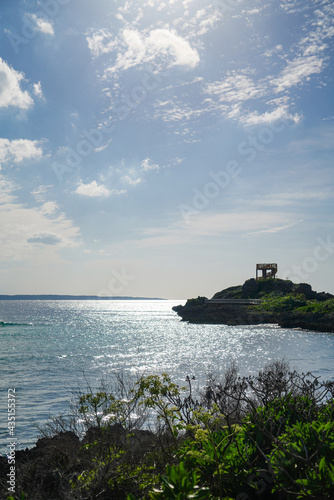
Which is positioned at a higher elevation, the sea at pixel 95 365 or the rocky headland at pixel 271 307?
the rocky headland at pixel 271 307

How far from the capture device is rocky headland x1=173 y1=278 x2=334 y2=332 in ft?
293

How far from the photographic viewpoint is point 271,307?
103 m

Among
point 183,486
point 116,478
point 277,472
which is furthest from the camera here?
point 116,478

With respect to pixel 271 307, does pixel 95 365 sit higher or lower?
lower

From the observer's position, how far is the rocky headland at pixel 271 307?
8926 cm

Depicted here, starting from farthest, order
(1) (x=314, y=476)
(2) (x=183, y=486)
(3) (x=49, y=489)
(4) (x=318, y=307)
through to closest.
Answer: (4) (x=318, y=307)
(3) (x=49, y=489)
(1) (x=314, y=476)
(2) (x=183, y=486)

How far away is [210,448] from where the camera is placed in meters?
5.46

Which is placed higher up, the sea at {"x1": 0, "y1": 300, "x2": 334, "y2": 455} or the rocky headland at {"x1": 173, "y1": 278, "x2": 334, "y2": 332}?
the rocky headland at {"x1": 173, "y1": 278, "x2": 334, "y2": 332}

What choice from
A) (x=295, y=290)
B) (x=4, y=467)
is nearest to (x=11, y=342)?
(x=4, y=467)

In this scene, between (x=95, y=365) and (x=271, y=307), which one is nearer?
(x=95, y=365)

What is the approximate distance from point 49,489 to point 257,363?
41.0 meters

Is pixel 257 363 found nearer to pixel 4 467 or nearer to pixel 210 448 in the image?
pixel 4 467

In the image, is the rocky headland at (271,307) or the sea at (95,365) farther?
the rocky headland at (271,307)

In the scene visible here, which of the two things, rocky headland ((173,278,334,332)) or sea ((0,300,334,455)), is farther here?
rocky headland ((173,278,334,332))
